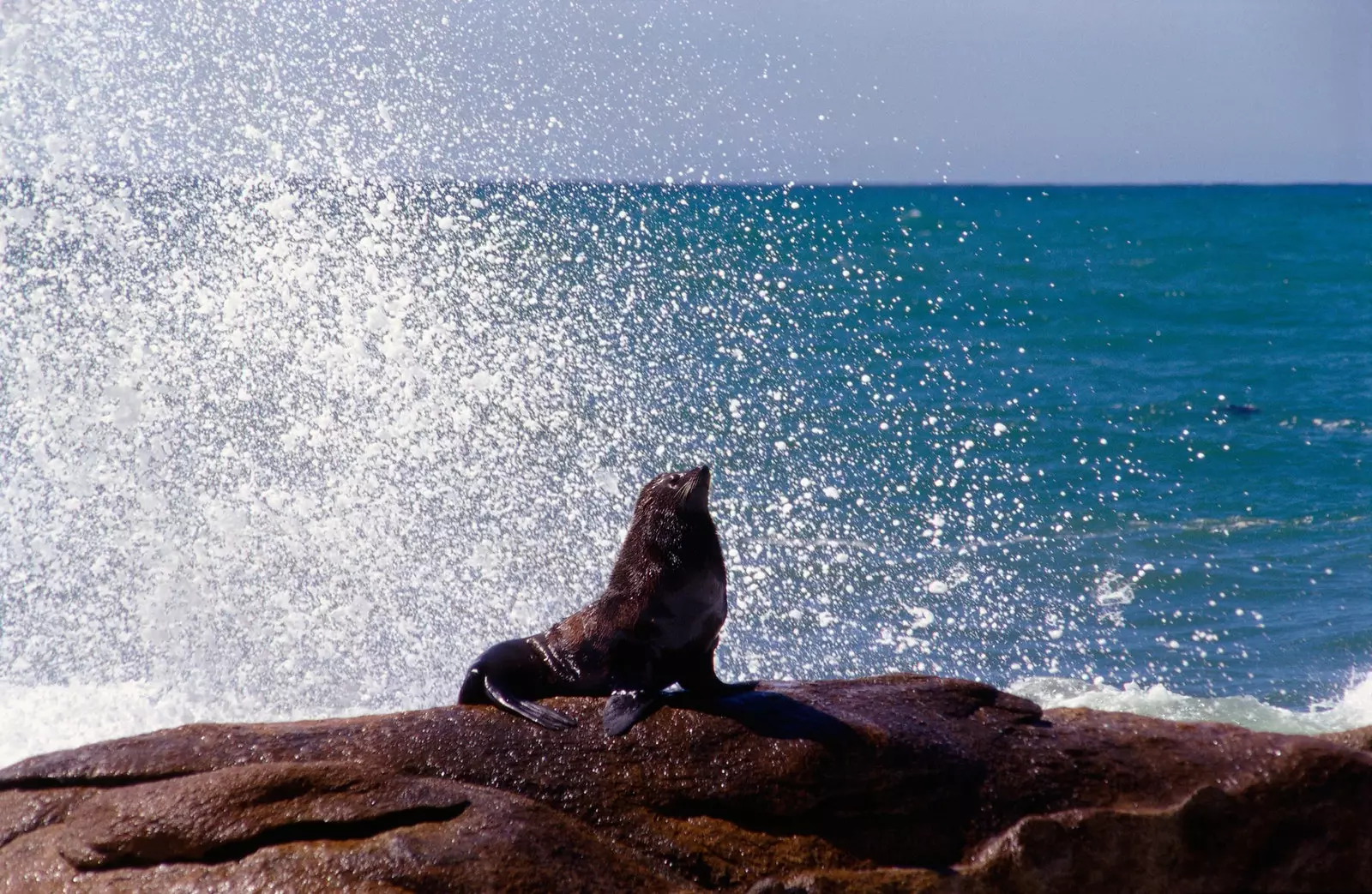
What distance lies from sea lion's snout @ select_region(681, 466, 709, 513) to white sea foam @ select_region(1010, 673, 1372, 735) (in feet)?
17.4

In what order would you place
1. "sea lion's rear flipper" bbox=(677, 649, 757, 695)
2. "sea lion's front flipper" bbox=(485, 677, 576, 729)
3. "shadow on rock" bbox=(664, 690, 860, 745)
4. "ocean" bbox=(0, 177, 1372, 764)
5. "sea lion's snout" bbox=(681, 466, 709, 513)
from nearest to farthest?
"shadow on rock" bbox=(664, 690, 860, 745) → "sea lion's front flipper" bbox=(485, 677, 576, 729) → "sea lion's rear flipper" bbox=(677, 649, 757, 695) → "sea lion's snout" bbox=(681, 466, 709, 513) → "ocean" bbox=(0, 177, 1372, 764)

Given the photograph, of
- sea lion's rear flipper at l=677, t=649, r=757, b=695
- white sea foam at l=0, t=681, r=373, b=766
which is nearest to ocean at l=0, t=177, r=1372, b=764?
white sea foam at l=0, t=681, r=373, b=766

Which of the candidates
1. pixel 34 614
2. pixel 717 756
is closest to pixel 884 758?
pixel 717 756

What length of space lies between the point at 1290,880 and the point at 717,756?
1.98 metres

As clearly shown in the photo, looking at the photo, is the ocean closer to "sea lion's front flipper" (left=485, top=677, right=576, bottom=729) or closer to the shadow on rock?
"sea lion's front flipper" (left=485, top=677, right=576, bottom=729)

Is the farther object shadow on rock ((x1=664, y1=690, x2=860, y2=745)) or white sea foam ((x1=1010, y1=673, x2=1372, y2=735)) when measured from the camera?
white sea foam ((x1=1010, y1=673, x2=1372, y2=735))

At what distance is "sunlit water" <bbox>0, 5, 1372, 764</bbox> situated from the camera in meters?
9.82

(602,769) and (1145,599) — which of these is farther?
(1145,599)

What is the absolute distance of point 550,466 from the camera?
1317cm

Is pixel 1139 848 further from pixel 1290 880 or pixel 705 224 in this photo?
pixel 705 224

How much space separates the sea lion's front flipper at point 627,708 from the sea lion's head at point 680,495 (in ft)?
2.42

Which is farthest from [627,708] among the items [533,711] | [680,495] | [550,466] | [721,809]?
[550,466]

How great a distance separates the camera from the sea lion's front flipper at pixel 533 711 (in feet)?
15.4

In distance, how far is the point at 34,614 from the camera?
10.0 meters
